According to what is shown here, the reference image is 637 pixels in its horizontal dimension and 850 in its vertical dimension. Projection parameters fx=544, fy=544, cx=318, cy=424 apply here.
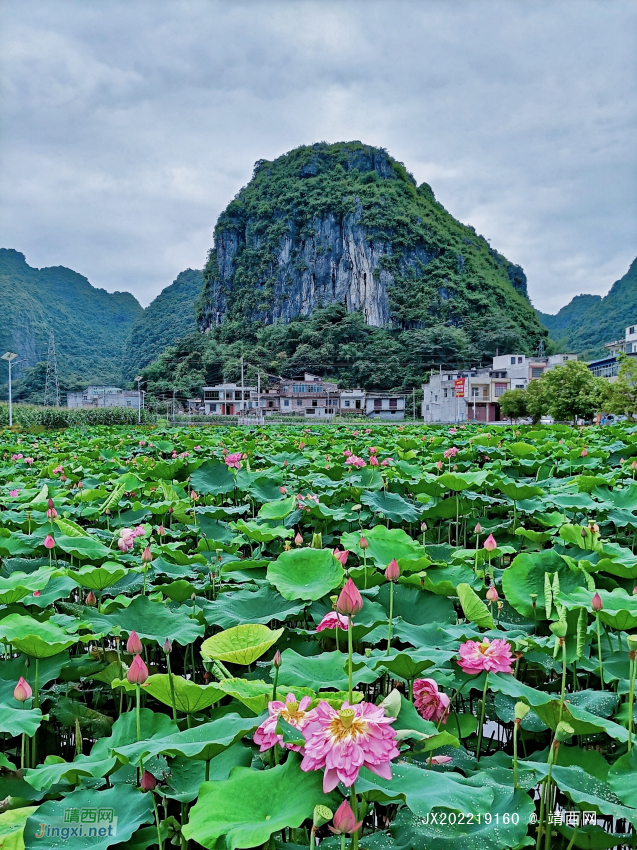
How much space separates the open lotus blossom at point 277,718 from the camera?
74 centimetres

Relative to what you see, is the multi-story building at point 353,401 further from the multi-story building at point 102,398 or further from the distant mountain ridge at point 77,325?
the distant mountain ridge at point 77,325

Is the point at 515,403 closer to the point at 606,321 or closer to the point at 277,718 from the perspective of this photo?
the point at 277,718

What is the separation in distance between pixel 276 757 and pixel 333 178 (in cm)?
8588

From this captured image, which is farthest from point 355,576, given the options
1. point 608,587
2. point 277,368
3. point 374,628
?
point 277,368

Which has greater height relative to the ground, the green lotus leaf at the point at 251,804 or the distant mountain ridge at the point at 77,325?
the distant mountain ridge at the point at 77,325

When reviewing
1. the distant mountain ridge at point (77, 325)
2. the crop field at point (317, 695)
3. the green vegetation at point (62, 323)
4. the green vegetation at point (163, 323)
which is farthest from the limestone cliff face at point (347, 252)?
the crop field at point (317, 695)

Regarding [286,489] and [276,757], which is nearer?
[276,757]

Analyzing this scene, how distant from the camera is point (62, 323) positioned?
67.8m

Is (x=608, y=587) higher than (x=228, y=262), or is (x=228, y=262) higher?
(x=228, y=262)

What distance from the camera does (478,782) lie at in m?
0.86

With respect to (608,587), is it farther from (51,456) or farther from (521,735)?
(51,456)

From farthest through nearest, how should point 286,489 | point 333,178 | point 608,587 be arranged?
point 333,178 < point 286,489 < point 608,587

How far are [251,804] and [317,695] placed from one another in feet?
0.75

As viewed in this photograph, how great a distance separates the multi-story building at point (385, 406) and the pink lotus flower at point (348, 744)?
1835 inches
